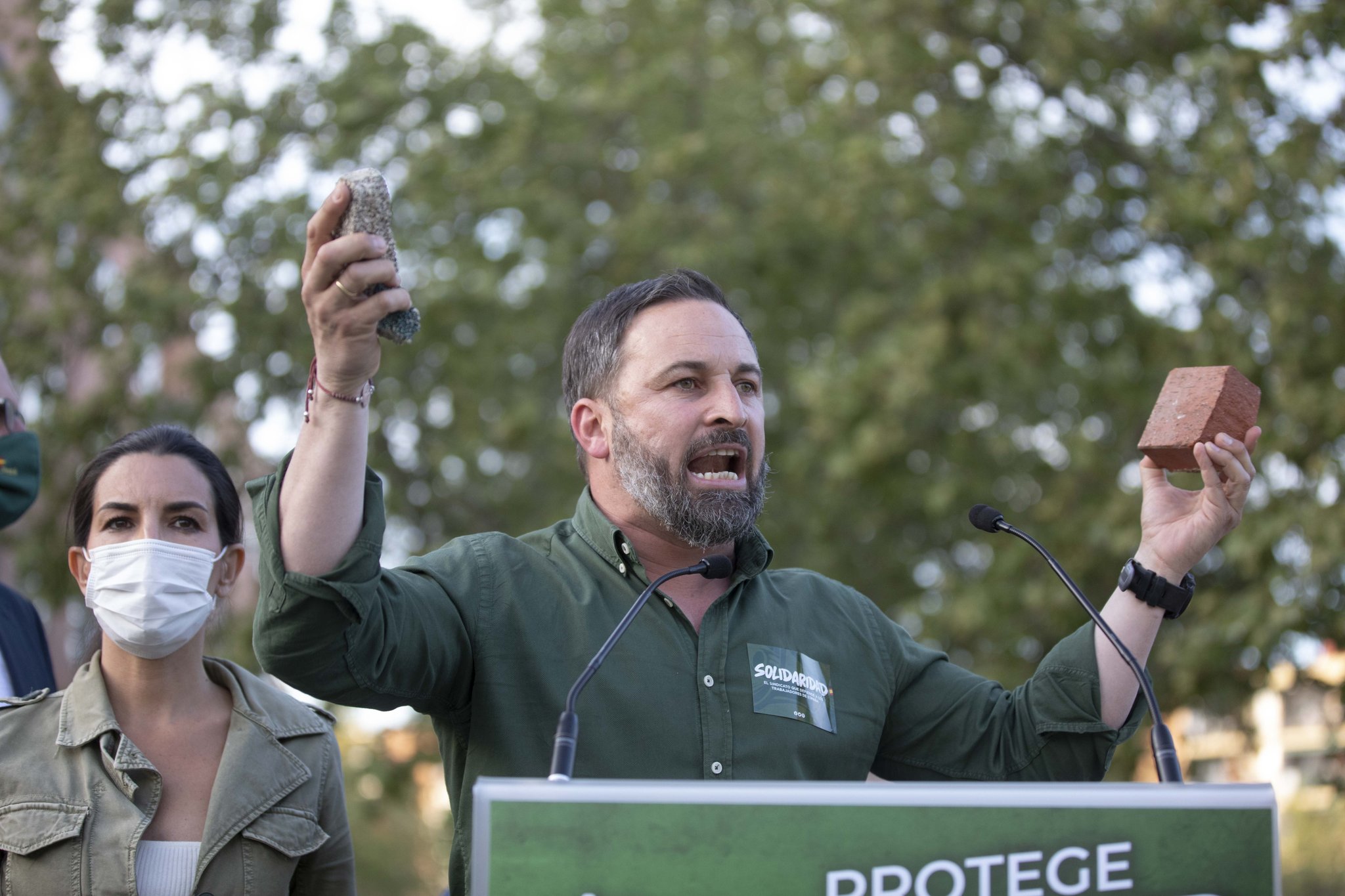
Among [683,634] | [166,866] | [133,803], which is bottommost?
[166,866]

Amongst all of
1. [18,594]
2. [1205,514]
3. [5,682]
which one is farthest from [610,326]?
[18,594]

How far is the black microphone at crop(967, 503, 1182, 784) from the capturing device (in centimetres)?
250

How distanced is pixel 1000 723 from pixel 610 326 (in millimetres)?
1298

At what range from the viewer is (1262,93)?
8.36 m

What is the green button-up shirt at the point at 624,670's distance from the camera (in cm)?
253

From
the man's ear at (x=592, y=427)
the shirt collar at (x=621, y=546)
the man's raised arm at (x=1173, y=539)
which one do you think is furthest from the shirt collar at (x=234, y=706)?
the man's raised arm at (x=1173, y=539)

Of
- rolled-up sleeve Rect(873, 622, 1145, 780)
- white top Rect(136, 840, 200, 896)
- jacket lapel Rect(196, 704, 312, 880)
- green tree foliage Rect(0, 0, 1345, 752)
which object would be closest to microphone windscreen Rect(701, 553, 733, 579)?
rolled-up sleeve Rect(873, 622, 1145, 780)

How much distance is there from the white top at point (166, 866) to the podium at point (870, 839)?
1.43 metres

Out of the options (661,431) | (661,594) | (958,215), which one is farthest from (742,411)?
(958,215)

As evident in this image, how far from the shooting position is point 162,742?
3.35m

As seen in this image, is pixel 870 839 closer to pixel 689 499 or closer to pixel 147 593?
pixel 689 499

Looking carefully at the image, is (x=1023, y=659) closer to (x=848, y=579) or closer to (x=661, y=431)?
(x=848, y=579)

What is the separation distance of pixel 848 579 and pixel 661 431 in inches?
370

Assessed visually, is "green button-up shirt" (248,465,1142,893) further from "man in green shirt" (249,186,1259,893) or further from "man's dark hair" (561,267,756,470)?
"man's dark hair" (561,267,756,470)
